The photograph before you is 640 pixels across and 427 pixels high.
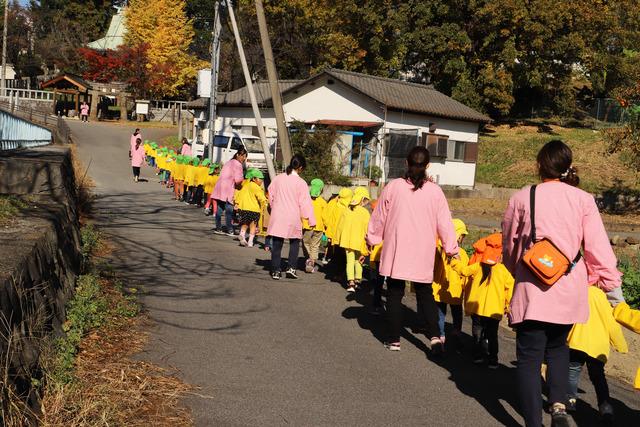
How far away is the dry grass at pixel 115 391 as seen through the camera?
4.70 meters

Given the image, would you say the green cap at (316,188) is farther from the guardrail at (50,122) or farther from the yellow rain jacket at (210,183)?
the guardrail at (50,122)

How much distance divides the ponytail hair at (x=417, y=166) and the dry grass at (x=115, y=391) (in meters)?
2.75

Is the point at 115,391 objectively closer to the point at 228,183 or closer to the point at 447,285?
the point at 447,285

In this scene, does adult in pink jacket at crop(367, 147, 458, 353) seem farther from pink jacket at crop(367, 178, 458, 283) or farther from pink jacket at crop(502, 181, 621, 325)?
pink jacket at crop(502, 181, 621, 325)

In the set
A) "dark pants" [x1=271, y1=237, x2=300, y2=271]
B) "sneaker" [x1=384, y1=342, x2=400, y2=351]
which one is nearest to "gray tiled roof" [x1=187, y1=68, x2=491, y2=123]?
"dark pants" [x1=271, y1=237, x2=300, y2=271]

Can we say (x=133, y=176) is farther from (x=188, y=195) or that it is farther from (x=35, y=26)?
(x=35, y=26)

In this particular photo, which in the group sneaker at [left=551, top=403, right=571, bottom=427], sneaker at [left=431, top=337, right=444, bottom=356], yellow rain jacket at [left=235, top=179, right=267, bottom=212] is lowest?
sneaker at [left=431, top=337, right=444, bottom=356]

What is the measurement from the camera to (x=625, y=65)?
49.6 meters

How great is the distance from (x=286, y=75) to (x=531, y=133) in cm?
1573

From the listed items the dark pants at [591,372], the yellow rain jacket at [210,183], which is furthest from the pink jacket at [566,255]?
the yellow rain jacket at [210,183]

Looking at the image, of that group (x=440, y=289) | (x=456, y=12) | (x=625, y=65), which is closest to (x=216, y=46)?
(x=456, y=12)

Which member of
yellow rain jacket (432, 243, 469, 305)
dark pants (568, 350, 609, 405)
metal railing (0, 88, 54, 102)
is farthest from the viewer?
metal railing (0, 88, 54, 102)

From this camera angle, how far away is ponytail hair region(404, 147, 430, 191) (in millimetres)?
7105

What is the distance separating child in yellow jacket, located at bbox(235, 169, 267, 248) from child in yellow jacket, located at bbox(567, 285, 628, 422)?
28.9 feet
